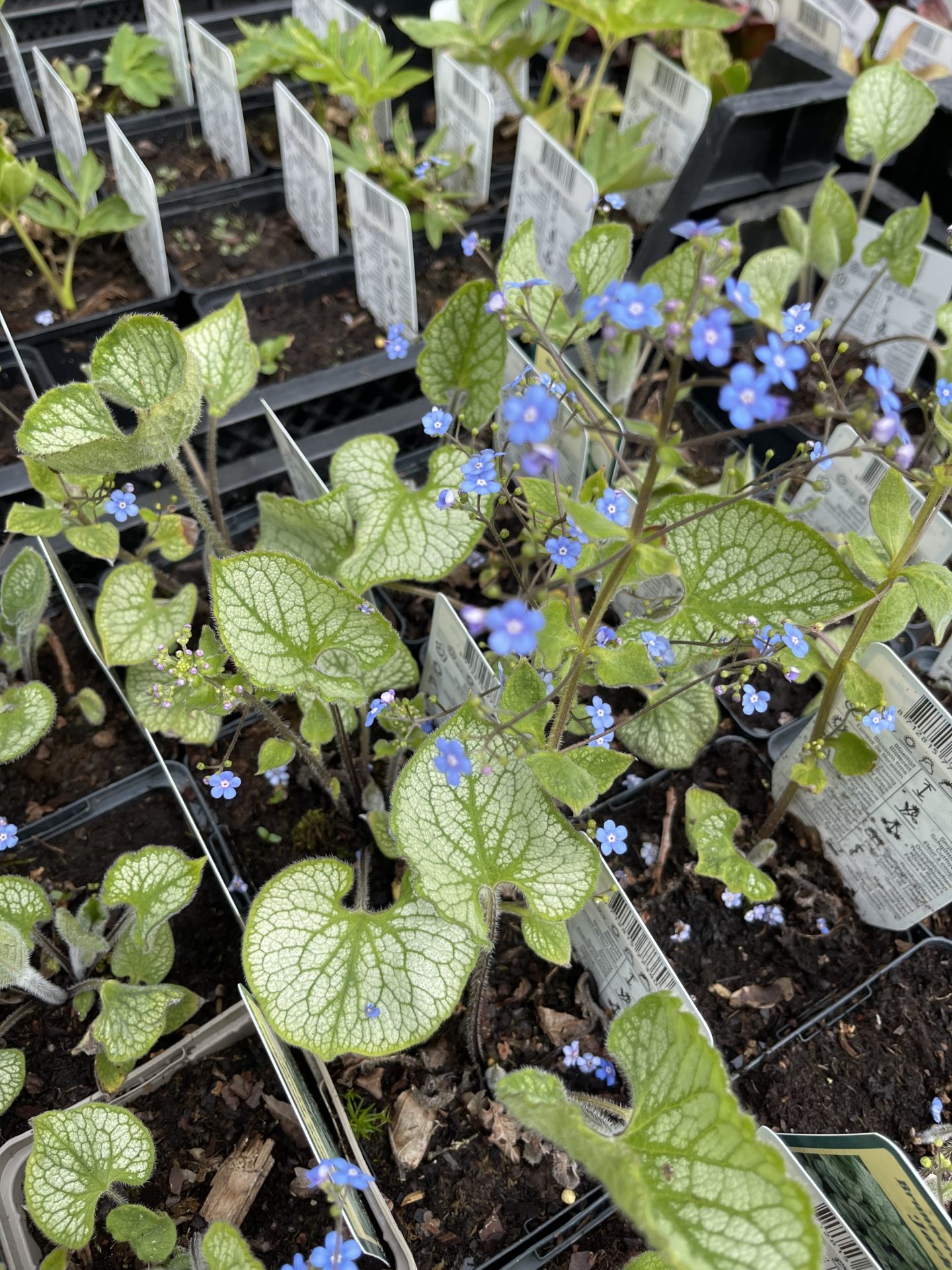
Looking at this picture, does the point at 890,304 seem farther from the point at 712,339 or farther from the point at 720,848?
the point at 712,339

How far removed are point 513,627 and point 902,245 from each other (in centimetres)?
164

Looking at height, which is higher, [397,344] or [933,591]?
[933,591]

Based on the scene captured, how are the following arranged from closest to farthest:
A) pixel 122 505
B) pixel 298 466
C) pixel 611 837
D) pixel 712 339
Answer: pixel 712 339 < pixel 611 837 < pixel 122 505 < pixel 298 466

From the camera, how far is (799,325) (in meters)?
1.57

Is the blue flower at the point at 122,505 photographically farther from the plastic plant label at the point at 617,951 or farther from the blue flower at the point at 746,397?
the blue flower at the point at 746,397

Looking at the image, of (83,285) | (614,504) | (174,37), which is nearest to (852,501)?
(614,504)

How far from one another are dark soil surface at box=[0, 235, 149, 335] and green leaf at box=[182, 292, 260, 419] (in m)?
0.80

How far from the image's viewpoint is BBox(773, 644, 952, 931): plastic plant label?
1.46 metres

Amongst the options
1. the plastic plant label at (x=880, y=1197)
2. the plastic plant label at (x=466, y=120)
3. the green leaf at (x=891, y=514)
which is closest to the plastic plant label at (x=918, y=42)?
the plastic plant label at (x=466, y=120)

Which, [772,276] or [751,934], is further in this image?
[772,276]

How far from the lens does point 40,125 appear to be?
2789mm

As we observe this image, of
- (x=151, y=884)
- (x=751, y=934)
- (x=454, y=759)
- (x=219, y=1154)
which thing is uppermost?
(x=454, y=759)

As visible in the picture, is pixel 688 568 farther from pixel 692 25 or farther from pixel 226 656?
pixel 692 25

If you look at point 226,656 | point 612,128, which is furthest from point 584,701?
point 612,128
